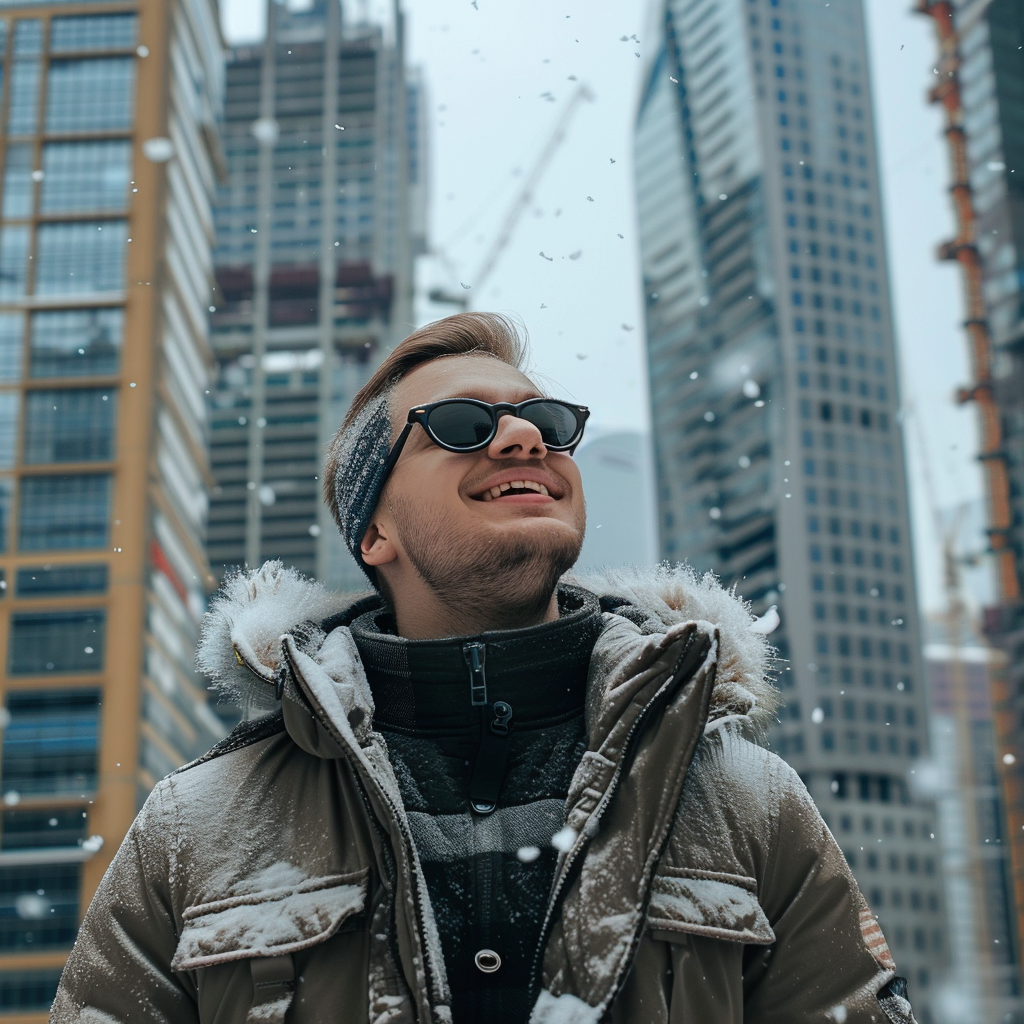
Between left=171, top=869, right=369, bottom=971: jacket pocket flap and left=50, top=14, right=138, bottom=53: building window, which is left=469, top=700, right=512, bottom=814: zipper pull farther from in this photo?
left=50, top=14, right=138, bottom=53: building window

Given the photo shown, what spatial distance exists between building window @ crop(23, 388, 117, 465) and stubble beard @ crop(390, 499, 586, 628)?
7545 cm

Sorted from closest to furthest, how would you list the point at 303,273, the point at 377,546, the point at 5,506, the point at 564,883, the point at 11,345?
the point at 564,883 < the point at 377,546 < the point at 5,506 < the point at 11,345 < the point at 303,273

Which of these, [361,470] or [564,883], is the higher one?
[361,470]

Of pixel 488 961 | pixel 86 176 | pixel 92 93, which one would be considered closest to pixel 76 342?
pixel 86 176

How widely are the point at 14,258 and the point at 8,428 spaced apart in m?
12.0

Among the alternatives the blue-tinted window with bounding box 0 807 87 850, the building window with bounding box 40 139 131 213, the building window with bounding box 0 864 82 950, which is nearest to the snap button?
the building window with bounding box 0 864 82 950

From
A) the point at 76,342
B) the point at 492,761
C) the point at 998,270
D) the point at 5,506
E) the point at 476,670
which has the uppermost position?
the point at 998,270

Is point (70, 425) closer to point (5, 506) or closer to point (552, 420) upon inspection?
point (5, 506)

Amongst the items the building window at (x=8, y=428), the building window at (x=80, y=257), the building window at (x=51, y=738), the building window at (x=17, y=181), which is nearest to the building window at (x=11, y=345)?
the building window at (x=8, y=428)

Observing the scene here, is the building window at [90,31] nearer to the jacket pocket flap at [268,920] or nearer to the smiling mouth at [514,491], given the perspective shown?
the smiling mouth at [514,491]

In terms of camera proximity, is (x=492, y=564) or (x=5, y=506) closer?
(x=492, y=564)

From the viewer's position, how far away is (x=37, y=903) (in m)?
68.2

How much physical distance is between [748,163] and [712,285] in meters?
12.8

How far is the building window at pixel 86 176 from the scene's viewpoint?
7844 centimetres
